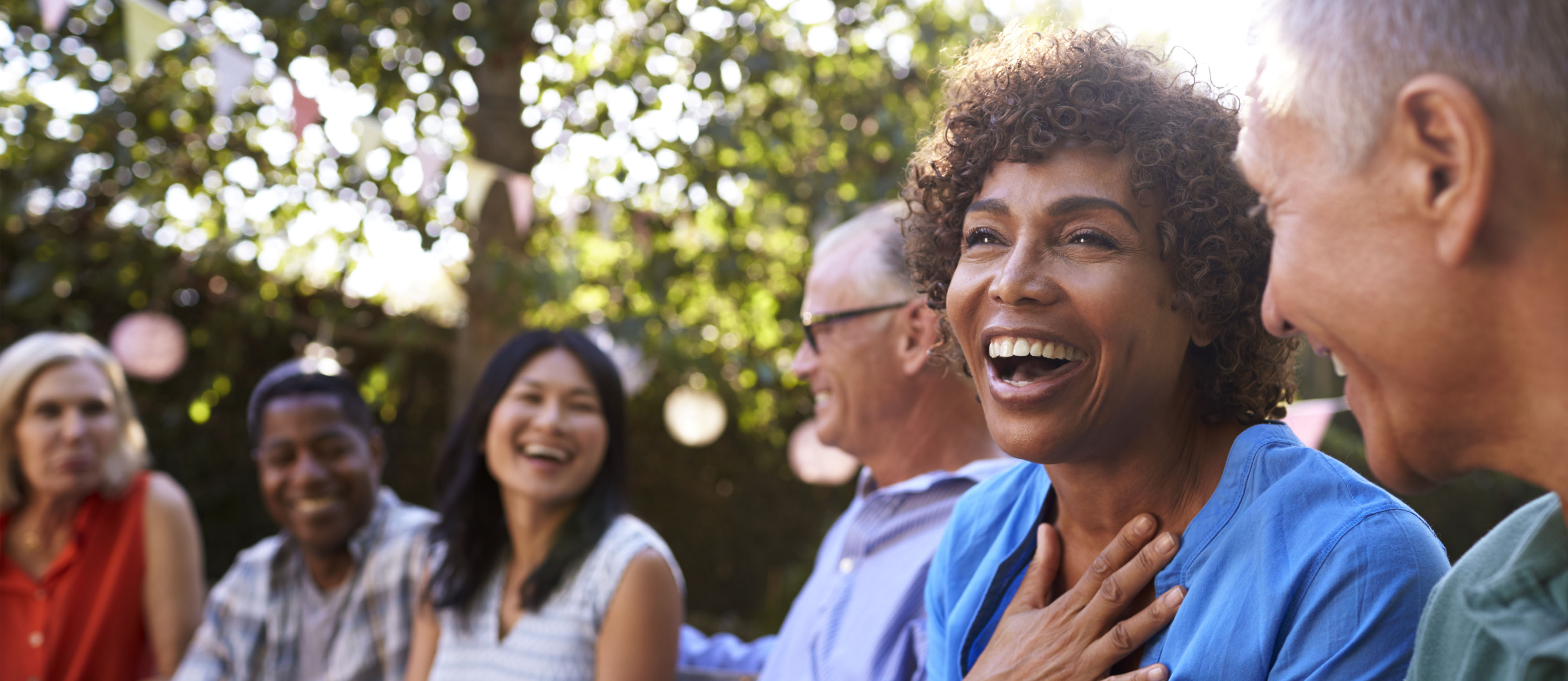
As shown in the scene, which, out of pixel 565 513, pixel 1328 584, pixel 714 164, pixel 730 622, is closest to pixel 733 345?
pixel 714 164

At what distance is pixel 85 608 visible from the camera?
3590mm

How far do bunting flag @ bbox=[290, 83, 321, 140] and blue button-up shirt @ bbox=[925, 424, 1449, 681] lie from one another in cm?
426

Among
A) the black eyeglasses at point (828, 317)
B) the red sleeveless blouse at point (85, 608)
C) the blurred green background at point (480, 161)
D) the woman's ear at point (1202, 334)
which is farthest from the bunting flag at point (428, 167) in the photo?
the woman's ear at point (1202, 334)

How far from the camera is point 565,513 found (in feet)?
10.1

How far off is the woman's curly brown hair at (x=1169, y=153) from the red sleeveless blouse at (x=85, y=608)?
3.43m

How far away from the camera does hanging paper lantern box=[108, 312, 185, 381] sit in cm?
600

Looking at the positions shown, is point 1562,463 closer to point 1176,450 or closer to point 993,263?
point 1176,450

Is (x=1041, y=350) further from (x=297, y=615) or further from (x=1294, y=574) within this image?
(x=297, y=615)

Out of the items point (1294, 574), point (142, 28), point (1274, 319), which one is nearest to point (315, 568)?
point (142, 28)

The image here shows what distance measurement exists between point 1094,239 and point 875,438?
4.31 feet

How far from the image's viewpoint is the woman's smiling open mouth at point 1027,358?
145 centimetres

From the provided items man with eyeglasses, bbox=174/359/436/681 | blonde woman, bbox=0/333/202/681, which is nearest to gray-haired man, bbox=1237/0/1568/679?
man with eyeglasses, bbox=174/359/436/681

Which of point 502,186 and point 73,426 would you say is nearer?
point 73,426

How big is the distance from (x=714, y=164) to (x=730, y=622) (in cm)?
446
